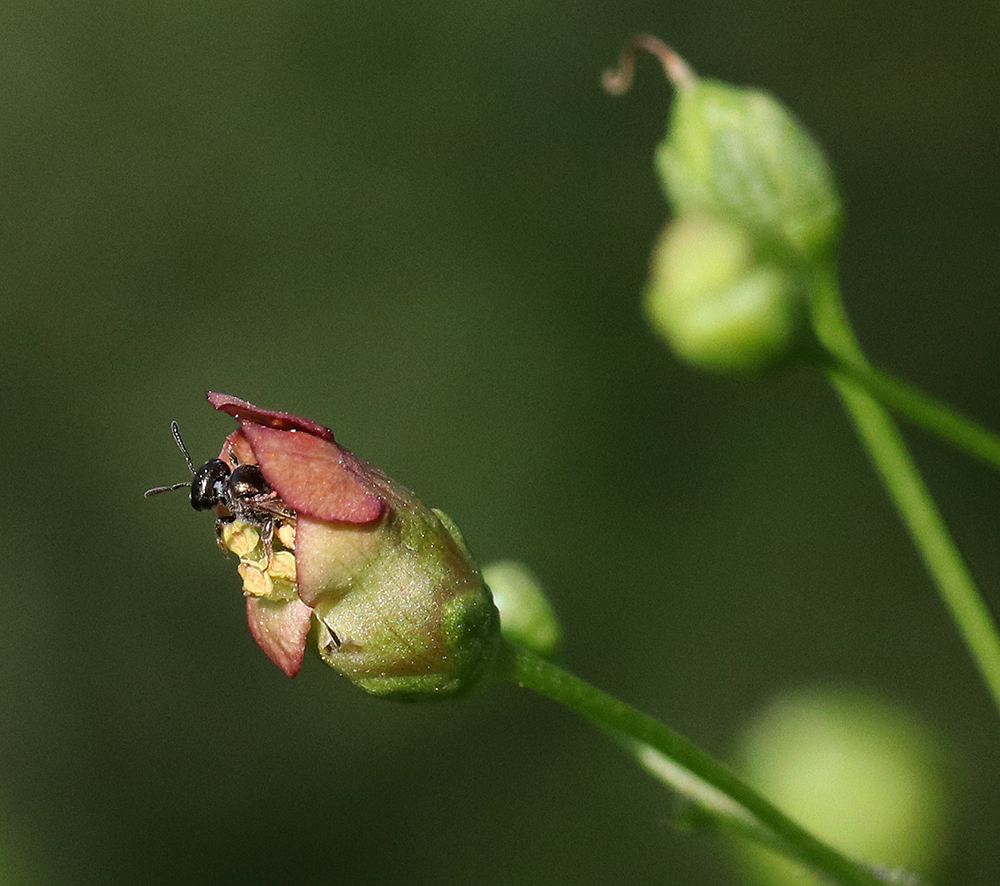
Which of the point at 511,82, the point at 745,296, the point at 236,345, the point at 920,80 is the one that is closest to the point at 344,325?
the point at 236,345

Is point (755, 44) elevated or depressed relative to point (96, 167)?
elevated

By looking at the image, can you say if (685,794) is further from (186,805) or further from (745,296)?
(186,805)

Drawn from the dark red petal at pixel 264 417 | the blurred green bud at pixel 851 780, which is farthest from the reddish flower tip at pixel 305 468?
the blurred green bud at pixel 851 780

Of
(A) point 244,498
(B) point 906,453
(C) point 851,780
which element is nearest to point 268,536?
(A) point 244,498

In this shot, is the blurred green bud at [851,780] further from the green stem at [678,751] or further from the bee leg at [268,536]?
the bee leg at [268,536]

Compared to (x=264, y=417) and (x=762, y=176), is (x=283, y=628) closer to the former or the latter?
(x=264, y=417)

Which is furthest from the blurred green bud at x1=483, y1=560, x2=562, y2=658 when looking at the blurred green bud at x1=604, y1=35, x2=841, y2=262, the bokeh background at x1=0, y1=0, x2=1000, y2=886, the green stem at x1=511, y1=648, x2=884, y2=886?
the bokeh background at x1=0, y1=0, x2=1000, y2=886
